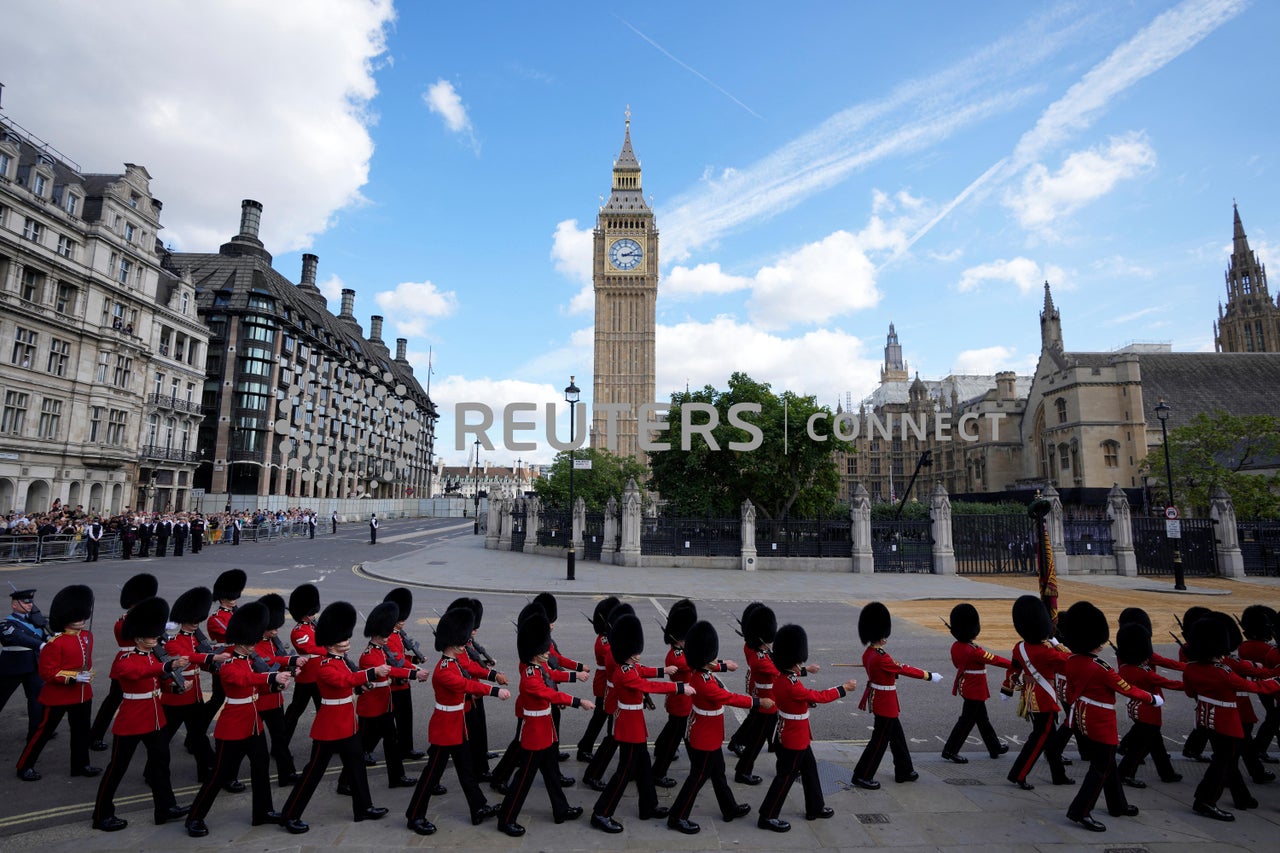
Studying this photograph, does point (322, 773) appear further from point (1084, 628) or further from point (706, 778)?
point (1084, 628)

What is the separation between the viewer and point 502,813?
5.19 meters

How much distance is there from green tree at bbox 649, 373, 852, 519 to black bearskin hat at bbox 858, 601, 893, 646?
86.8ft

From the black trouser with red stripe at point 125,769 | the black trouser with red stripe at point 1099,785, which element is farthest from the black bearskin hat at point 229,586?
the black trouser with red stripe at point 1099,785

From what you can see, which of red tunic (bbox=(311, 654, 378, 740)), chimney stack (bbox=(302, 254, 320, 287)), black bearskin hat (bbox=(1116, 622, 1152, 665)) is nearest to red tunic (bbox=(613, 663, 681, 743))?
red tunic (bbox=(311, 654, 378, 740))

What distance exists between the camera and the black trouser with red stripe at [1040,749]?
6.18m

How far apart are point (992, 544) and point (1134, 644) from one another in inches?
915

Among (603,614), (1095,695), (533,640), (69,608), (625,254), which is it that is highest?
(625,254)

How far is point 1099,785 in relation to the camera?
541cm

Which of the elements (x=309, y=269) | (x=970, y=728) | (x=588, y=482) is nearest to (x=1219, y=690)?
(x=970, y=728)

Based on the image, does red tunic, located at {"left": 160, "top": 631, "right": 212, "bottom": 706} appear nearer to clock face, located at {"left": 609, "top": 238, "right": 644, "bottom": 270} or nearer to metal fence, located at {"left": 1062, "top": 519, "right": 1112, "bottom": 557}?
metal fence, located at {"left": 1062, "top": 519, "right": 1112, "bottom": 557}

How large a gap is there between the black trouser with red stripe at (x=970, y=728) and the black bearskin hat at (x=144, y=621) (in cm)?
792

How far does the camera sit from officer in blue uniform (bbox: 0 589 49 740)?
677 cm

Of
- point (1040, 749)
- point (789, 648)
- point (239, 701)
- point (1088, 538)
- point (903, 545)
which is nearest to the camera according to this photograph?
point (239, 701)

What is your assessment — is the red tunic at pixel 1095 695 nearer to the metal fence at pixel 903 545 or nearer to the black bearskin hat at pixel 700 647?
the black bearskin hat at pixel 700 647
